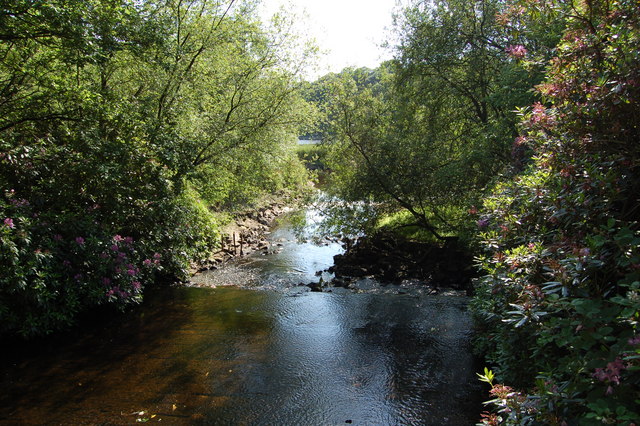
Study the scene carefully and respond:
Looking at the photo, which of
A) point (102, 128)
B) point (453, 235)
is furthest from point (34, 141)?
point (453, 235)

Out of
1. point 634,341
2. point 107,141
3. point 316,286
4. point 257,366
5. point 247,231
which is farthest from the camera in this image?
point 247,231

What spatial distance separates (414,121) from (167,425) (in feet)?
41.4

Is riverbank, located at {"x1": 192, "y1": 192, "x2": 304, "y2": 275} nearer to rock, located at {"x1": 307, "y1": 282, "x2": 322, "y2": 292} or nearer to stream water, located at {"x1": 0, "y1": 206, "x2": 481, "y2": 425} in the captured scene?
rock, located at {"x1": 307, "y1": 282, "x2": 322, "y2": 292}

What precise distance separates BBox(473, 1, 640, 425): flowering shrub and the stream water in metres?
2.06

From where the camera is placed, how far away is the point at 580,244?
3264mm

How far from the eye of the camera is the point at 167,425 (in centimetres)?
498

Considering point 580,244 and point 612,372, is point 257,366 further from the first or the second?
point 612,372

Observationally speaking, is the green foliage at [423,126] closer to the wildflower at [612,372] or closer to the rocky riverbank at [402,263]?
the rocky riverbank at [402,263]

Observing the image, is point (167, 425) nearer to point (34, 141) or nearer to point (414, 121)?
point (34, 141)

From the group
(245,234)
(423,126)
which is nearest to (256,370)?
(423,126)

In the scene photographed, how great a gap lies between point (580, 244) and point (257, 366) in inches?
212

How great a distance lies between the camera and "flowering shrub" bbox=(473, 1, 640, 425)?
2.40m

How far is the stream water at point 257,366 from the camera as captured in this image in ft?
17.4

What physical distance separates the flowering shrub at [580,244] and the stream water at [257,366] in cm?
206
